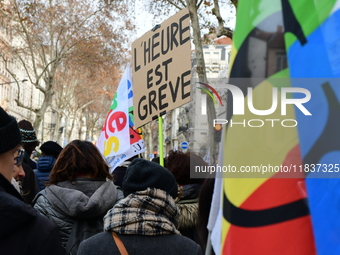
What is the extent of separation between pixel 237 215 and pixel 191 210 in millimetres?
1808

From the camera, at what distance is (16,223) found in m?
1.76

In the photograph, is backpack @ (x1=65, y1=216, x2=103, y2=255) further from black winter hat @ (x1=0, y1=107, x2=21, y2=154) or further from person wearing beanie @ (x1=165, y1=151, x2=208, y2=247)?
black winter hat @ (x1=0, y1=107, x2=21, y2=154)

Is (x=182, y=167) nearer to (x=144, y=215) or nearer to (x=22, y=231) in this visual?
(x=144, y=215)

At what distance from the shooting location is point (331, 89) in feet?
5.28

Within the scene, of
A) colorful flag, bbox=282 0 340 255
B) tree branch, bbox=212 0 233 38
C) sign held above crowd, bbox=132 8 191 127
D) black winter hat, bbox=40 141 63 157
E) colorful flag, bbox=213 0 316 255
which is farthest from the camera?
tree branch, bbox=212 0 233 38

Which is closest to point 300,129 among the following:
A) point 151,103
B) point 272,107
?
point 272,107

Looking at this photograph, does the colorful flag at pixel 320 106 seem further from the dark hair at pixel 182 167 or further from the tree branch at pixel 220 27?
the tree branch at pixel 220 27

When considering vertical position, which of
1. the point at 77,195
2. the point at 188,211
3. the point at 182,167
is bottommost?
the point at 188,211

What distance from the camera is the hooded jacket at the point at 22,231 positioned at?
5.74 feet

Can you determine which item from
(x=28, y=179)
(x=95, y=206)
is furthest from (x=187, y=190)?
(x=28, y=179)

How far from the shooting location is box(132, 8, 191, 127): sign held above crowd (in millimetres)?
4969

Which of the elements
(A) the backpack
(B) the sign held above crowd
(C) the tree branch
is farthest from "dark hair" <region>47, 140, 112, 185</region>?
(C) the tree branch

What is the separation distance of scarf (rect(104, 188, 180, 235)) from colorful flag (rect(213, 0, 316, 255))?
0.57 metres

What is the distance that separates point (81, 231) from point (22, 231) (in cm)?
179
